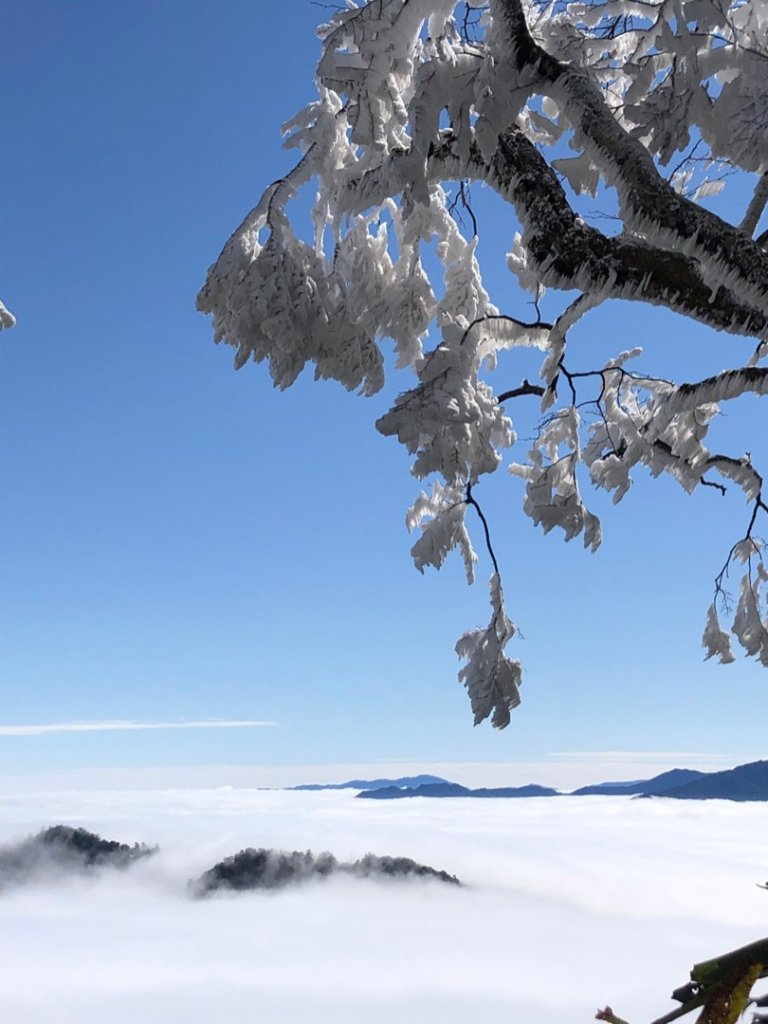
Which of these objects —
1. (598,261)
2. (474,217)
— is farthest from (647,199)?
(474,217)

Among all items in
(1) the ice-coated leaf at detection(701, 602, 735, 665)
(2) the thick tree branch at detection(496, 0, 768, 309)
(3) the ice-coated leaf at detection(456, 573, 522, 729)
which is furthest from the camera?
(1) the ice-coated leaf at detection(701, 602, 735, 665)

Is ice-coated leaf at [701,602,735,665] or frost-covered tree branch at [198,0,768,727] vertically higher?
frost-covered tree branch at [198,0,768,727]

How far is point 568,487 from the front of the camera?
22.5 ft

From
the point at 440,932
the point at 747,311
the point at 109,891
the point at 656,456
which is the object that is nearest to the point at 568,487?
the point at 656,456

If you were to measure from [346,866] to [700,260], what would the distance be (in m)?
62.0

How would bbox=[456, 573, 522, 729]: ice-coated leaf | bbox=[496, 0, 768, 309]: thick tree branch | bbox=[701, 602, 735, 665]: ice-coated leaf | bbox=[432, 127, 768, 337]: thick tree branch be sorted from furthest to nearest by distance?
bbox=[701, 602, 735, 665]: ice-coated leaf
bbox=[456, 573, 522, 729]: ice-coated leaf
bbox=[432, 127, 768, 337]: thick tree branch
bbox=[496, 0, 768, 309]: thick tree branch

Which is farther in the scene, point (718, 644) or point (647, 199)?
point (718, 644)

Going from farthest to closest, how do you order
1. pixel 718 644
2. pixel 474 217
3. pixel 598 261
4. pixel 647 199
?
1. pixel 718 644
2. pixel 474 217
3. pixel 598 261
4. pixel 647 199

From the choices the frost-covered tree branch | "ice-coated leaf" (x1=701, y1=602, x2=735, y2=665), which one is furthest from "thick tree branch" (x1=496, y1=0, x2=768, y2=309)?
"ice-coated leaf" (x1=701, y1=602, x2=735, y2=665)

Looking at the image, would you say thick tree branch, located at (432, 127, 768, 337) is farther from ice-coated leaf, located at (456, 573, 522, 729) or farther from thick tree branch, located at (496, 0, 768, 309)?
ice-coated leaf, located at (456, 573, 522, 729)

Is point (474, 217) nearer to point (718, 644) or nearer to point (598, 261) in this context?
point (598, 261)

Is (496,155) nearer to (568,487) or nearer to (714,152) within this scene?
(714,152)

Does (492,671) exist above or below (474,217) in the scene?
below

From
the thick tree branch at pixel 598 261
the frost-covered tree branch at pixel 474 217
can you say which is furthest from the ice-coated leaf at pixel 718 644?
the thick tree branch at pixel 598 261
